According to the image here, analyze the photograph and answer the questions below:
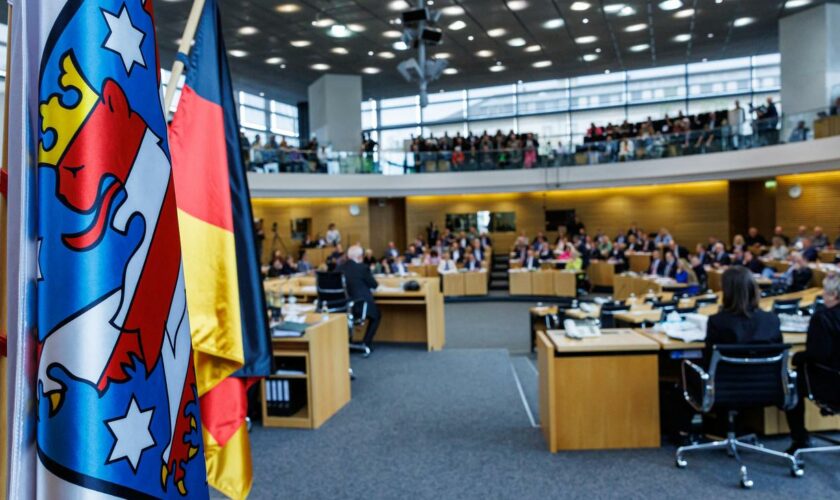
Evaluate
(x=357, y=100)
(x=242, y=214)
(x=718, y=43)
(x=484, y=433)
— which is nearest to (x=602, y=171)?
(x=718, y=43)

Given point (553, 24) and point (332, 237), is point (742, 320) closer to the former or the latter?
point (553, 24)

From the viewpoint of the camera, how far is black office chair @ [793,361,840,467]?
13.6 feet

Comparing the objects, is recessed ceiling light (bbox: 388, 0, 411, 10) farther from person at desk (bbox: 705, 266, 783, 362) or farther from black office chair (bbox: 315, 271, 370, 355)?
person at desk (bbox: 705, 266, 783, 362)

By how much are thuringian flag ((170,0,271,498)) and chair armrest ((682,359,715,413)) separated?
3.08 meters

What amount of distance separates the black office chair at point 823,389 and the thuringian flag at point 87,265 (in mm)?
4332

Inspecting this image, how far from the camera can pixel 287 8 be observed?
15.8m

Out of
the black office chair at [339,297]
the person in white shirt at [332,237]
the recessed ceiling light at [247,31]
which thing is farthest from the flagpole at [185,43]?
the person in white shirt at [332,237]

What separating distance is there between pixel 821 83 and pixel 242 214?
1942 cm

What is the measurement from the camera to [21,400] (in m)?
1.06

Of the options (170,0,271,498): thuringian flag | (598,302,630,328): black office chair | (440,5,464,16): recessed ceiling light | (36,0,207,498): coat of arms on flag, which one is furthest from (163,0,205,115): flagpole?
(440,5,464,16): recessed ceiling light

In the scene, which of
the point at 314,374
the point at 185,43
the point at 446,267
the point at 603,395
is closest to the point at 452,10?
the point at 446,267

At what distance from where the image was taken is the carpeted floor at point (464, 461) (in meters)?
4.07

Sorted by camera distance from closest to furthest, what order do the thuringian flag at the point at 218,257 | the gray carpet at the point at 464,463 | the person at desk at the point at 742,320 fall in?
the thuringian flag at the point at 218,257 < the gray carpet at the point at 464,463 < the person at desk at the point at 742,320

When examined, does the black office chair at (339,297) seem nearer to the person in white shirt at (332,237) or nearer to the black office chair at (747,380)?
the black office chair at (747,380)
